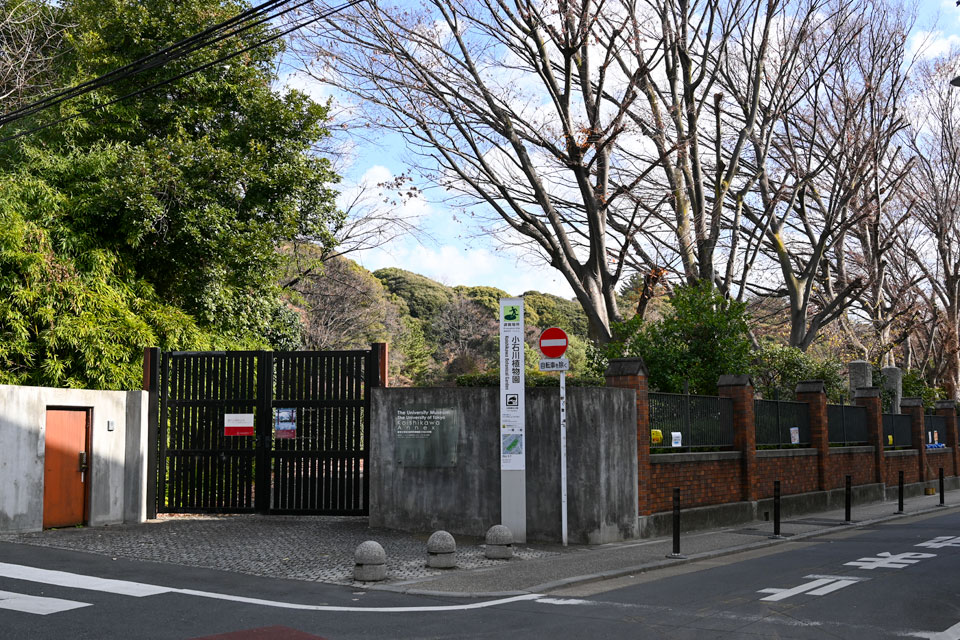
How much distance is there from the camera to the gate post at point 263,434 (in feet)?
48.4

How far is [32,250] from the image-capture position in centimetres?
1523

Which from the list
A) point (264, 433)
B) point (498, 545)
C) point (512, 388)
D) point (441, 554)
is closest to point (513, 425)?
point (512, 388)

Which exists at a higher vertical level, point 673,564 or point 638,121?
point 638,121

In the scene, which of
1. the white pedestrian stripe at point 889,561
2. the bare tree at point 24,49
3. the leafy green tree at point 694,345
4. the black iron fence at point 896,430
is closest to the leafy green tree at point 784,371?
the black iron fence at point 896,430

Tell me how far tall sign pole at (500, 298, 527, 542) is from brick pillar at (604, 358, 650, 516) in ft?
6.28

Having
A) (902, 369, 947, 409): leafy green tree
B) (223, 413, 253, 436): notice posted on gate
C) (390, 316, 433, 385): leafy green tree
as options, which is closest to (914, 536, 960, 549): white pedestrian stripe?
(223, 413, 253, 436): notice posted on gate

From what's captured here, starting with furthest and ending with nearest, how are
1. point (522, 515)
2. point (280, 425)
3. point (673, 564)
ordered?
1. point (280, 425)
2. point (522, 515)
3. point (673, 564)

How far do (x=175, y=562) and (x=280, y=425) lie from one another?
4.38 meters

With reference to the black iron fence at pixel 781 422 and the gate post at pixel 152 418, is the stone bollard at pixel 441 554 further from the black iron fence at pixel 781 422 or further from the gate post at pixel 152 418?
the black iron fence at pixel 781 422

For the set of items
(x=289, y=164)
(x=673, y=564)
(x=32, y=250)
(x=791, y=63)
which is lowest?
(x=673, y=564)

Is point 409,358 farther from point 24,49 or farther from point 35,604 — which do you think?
point 35,604

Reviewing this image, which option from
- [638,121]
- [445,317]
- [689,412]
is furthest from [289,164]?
[445,317]

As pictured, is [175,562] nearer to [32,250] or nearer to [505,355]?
[505,355]

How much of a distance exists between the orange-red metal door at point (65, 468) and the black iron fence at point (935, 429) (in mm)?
26451
